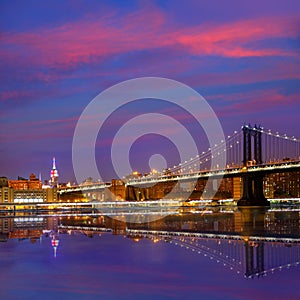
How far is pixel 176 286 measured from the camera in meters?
10.2

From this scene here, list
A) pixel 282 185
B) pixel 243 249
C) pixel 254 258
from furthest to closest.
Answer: pixel 282 185 → pixel 243 249 → pixel 254 258

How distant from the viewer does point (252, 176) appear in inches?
2694

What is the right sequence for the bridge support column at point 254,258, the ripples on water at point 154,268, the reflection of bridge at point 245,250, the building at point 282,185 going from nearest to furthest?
the ripples on water at point 154,268
the bridge support column at point 254,258
the reflection of bridge at point 245,250
the building at point 282,185

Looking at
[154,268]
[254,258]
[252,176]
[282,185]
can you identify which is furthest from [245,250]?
[282,185]

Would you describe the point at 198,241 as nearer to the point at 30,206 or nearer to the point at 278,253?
the point at 278,253

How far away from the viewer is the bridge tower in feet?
223

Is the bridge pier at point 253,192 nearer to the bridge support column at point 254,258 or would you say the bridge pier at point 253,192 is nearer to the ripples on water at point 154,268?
the ripples on water at point 154,268

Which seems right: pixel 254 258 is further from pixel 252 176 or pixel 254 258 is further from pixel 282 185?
pixel 282 185

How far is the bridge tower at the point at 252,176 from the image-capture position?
223ft

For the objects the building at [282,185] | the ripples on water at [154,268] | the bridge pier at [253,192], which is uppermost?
the building at [282,185]

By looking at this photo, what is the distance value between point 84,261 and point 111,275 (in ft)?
7.14

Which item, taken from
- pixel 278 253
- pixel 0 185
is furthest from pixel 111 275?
pixel 0 185

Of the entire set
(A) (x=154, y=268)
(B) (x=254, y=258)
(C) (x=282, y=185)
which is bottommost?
(A) (x=154, y=268)

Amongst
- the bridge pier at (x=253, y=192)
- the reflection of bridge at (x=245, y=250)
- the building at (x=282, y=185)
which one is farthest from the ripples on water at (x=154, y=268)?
the building at (x=282, y=185)
